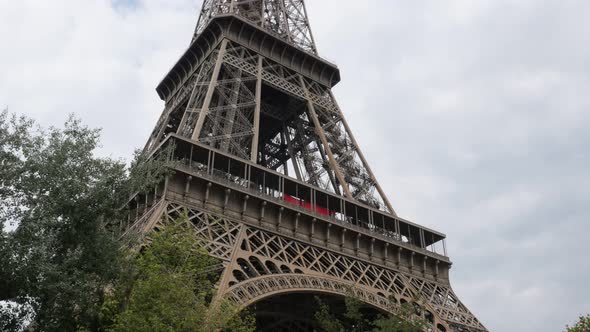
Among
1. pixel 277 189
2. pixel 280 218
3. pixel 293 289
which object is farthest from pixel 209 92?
pixel 293 289

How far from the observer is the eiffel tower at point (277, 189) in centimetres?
2488

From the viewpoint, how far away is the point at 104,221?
1608 cm

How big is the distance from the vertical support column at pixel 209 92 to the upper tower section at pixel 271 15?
446 centimetres

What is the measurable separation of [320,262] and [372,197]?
7.25 metres

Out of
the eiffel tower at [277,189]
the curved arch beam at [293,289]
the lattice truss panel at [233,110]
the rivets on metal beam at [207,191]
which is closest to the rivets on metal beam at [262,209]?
the eiffel tower at [277,189]

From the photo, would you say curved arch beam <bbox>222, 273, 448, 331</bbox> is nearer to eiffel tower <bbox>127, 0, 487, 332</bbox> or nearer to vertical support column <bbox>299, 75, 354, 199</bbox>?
eiffel tower <bbox>127, 0, 487, 332</bbox>

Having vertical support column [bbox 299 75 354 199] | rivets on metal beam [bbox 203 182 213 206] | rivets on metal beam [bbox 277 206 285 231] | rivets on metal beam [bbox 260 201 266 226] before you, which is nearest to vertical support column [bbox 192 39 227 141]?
rivets on metal beam [bbox 203 182 213 206]

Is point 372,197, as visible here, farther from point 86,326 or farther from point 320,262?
point 86,326

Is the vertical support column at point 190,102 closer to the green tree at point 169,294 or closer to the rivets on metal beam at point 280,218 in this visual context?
the rivets on metal beam at point 280,218

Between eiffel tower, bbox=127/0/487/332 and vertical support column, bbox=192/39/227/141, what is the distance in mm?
78

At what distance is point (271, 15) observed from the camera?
43219mm

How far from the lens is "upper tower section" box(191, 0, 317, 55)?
134 ft

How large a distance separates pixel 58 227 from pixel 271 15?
3139cm

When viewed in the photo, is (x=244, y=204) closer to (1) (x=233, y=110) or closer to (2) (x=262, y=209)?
(2) (x=262, y=209)
